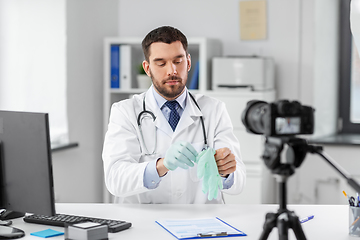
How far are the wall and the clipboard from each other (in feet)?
6.13

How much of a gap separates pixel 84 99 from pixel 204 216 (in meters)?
2.14

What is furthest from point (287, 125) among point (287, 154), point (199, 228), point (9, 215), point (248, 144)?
point (248, 144)

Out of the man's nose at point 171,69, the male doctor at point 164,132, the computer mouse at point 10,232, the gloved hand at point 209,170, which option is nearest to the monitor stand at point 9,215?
the computer mouse at point 10,232

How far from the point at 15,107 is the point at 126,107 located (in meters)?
1.24

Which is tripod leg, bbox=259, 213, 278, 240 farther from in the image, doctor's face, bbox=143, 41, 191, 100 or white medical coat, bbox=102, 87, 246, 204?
doctor's face, bbox=143, 41, 191, 100

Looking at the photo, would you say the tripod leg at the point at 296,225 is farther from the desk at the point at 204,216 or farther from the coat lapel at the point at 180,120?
the coat lapel at the point at 180,120

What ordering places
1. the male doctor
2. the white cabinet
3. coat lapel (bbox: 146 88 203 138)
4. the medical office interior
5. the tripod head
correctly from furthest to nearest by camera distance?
the white cabinet < the medical office interior < coat lapel (bbox: 146 88 203 138) < the male doctor < the tripod head

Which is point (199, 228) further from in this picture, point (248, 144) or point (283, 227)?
point (248, 144)

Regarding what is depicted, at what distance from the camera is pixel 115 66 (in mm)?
3898

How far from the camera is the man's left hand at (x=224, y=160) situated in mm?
1905

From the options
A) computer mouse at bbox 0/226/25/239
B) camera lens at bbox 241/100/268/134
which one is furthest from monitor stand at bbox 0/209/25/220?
camera lens at bbox 241/100/268/134

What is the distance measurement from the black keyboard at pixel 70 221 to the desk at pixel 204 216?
0.7 inches

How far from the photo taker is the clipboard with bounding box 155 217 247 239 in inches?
65.1

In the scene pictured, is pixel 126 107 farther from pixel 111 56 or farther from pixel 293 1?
pixel 293 1
